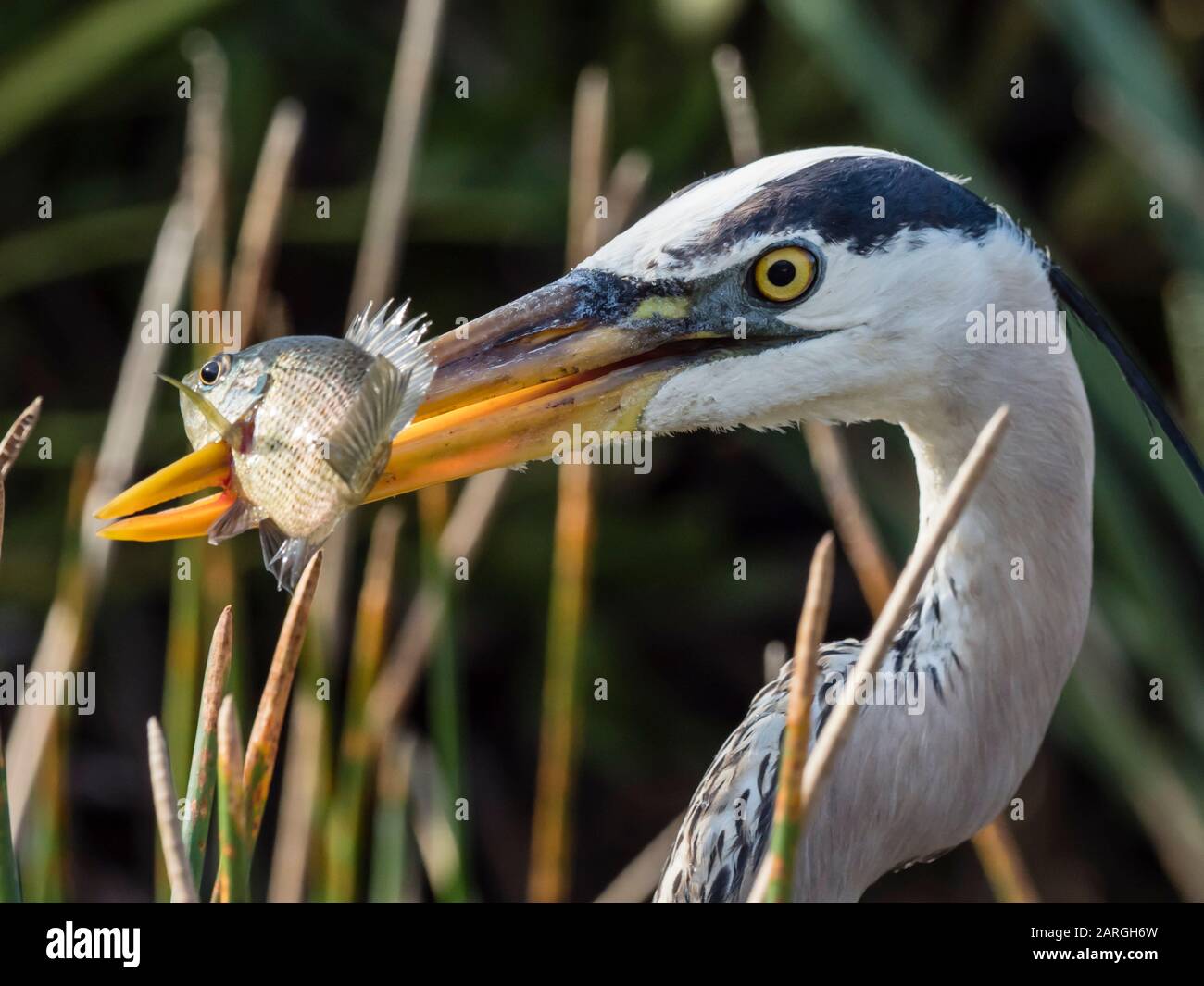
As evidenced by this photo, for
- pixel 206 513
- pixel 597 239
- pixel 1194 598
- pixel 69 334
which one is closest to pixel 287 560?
pixel 206 513

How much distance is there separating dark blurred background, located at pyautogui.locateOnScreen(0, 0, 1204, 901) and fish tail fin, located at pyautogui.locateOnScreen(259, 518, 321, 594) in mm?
1479

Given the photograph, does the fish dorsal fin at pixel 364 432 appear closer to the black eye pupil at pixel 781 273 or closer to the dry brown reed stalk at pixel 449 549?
the black eye pupil at pixel 781 273

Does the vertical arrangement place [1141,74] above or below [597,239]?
above

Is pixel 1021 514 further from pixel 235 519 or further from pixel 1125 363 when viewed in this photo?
pixel 235 519

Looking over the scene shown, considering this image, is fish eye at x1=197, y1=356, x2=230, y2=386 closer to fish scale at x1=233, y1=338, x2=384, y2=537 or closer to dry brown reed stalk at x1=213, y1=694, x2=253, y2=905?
→ fish scale at x1=233, y1=338, x2=384, y2=537

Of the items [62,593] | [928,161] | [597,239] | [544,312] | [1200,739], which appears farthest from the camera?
[1200,739]

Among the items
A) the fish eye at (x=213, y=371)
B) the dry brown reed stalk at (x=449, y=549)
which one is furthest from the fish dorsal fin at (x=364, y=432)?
the dry brown reed stalk at (x=449, y=549)

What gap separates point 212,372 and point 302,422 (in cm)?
10

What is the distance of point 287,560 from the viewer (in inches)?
37.5

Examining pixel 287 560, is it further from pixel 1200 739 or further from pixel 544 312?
pixel 1200 739

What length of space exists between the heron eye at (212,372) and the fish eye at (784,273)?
16.6 inches

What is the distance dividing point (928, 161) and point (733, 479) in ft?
3.32

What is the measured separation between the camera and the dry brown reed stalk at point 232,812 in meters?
0.78

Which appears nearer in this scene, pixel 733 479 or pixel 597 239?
pixel 597 239
